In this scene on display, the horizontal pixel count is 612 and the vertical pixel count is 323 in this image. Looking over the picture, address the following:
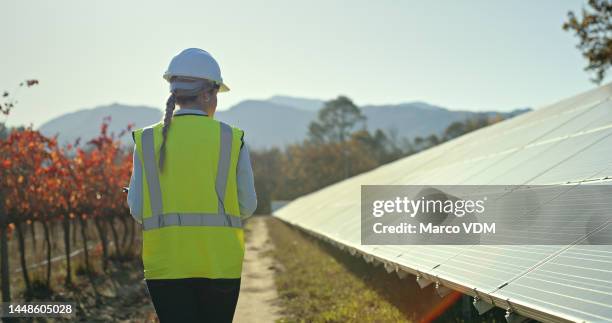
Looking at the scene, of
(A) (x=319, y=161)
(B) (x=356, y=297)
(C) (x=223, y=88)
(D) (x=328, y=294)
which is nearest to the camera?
(C) (x=223, y=88)

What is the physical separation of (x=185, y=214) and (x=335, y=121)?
11509 cm

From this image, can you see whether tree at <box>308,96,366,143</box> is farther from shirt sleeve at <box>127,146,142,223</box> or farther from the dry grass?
shirt sleeve at <box>127,146,142,223</box>

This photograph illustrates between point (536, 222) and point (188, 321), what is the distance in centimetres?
433

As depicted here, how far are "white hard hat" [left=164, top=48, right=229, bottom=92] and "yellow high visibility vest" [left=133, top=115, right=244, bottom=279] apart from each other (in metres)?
0.23

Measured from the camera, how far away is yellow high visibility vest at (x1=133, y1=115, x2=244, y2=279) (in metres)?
3.15

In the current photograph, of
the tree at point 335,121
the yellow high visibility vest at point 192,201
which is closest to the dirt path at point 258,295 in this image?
the yellow high visibility vest at point 192,201

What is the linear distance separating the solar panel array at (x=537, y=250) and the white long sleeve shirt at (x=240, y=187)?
2.19 metres

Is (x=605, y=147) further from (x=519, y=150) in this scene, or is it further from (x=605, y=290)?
(x=605, y=290)

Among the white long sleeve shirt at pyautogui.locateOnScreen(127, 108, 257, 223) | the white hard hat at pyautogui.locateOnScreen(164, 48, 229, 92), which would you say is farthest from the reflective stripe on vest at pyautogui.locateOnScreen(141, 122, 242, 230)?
the white hard hat at pyautogui.locateOnScreen(164, 48, 229, 92)

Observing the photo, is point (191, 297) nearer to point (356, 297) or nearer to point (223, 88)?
point (223, 88)

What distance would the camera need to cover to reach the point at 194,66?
3.30m

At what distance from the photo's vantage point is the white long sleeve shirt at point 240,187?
3.34 meters

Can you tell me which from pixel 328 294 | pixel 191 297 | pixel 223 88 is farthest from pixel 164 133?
pixel 328 294

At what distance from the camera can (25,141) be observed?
13375mm
